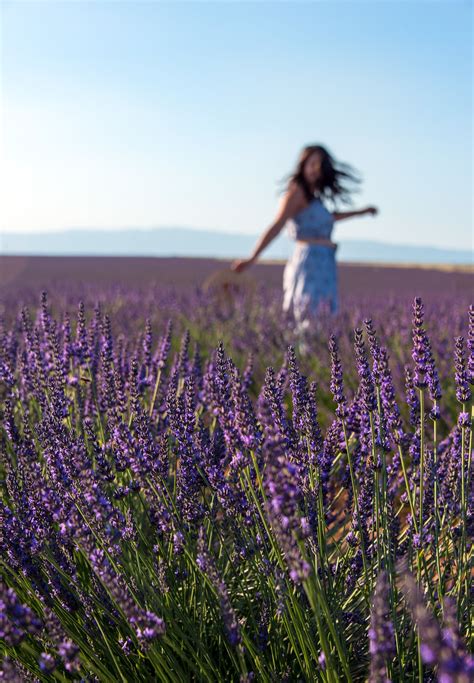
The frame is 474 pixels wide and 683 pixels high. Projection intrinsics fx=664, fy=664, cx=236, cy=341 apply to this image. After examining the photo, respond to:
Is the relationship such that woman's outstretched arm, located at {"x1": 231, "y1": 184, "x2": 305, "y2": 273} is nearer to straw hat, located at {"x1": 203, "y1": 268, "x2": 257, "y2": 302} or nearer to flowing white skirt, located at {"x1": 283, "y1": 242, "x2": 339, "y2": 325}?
flowing white skirt, located at {"x1": 283, "y1": 242, "x2": 339, "y2": 325}

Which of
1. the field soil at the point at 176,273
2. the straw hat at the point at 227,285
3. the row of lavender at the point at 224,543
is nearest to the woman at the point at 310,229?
the straw hat at the point at 227,285

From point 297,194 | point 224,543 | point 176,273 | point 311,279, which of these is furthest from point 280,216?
point 176,273

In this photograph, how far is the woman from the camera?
6324 mm

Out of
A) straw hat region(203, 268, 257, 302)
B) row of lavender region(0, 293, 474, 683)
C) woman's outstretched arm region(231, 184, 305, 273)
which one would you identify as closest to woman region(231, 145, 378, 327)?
woman's outstretched arm region(231, 184, 305, 273)

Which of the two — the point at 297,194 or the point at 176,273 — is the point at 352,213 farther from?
the point at 176,273

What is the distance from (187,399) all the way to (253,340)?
3707 millimetres

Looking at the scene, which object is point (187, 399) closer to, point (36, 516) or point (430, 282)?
point (36, 516)

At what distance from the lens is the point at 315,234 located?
21.6ft

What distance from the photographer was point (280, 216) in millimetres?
6363

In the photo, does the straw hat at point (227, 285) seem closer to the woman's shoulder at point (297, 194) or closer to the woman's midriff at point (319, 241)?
the woman's midriff at point (319, 241)

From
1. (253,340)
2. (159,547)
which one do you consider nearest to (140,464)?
(159,547)

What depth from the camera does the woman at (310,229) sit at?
6324mm

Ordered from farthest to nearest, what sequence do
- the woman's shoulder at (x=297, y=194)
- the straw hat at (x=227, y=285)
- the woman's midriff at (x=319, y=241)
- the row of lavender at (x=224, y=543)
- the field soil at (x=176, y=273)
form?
the field soil at (x=176, y=273), the straw hat at (x=227, y=285), the woman's midriff at (x=319, y=241), the woman's shoulder at (x=297, y=194), the row of lavender at (x=224, y=543)

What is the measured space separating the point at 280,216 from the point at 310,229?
375 mm
